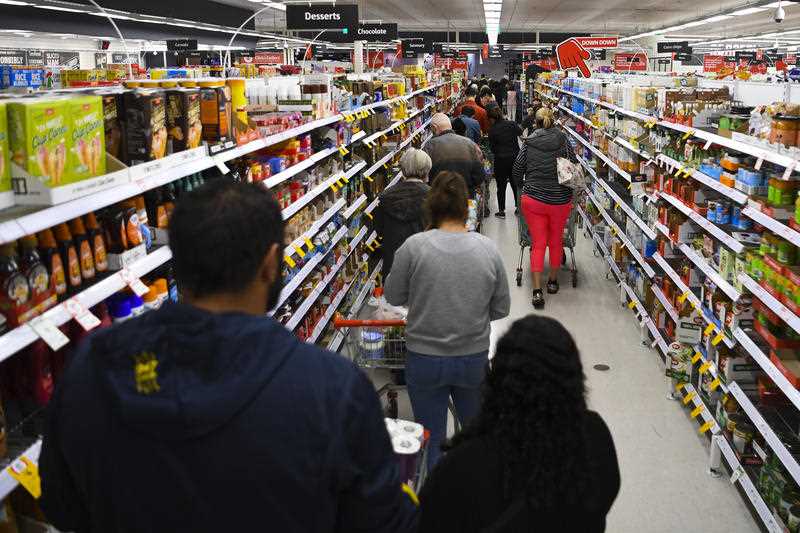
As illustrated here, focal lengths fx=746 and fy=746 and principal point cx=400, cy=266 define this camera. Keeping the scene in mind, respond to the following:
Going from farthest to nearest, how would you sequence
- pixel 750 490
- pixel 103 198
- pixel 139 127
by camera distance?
pixel 750 490 → pixel 139 127 → pixel 103 198

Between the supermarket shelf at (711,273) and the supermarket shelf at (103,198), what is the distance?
307 centimetres

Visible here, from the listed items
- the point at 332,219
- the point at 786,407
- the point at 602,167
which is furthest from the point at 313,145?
the point at 602,167

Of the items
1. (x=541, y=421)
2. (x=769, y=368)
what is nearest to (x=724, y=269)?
(x=769, y=368)

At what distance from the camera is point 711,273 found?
4848 mm

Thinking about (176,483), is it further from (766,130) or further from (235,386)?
(766,130)

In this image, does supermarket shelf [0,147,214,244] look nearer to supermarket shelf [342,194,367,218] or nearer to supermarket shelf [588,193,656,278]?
supermarket shelf [342,194,367,218]

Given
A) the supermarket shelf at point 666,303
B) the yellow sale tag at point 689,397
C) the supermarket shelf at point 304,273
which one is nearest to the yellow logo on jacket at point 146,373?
the supermarket shelf at point 304,273

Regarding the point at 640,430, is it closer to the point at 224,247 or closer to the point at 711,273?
the point at 711,273

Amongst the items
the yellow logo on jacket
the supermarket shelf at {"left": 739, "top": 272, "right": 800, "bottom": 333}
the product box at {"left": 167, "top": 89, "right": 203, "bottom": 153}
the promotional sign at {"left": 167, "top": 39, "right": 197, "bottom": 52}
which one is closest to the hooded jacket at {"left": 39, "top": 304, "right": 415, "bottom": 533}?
the yellow logo on jacket

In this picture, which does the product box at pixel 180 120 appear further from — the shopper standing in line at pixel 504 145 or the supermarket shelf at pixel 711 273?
the shopper standing in line at pixel 504 145

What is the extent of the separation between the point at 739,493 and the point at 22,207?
4.02m

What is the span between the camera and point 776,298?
376 centimetres

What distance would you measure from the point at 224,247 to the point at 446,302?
7.18 feet

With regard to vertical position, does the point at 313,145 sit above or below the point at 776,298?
above
